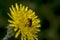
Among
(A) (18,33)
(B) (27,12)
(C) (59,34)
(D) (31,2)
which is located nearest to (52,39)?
(C) (59,34)

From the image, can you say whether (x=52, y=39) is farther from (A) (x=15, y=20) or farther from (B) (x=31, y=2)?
(A) (x=15, y=20)

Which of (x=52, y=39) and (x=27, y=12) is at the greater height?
(x=27, y=12)

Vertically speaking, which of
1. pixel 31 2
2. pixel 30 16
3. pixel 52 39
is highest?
pixel 31 2

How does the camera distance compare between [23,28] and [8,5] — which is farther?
[8,5]

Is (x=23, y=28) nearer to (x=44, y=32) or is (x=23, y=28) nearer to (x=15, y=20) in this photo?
(x=15, y=20)

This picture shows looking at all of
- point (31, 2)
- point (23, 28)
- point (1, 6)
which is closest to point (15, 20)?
point (23, 28)

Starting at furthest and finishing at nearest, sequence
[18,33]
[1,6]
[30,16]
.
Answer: [1,6] → [30,16] → [18,33]

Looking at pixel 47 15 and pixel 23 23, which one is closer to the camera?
pixel 23 23

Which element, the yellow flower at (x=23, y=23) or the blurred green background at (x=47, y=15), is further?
the blurred green background at (x=47, y=15)

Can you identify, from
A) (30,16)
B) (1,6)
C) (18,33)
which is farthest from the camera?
(1,6)

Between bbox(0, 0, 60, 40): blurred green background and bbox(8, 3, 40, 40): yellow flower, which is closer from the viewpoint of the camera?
bbox(8, 3, 40, 40): yellow flower
